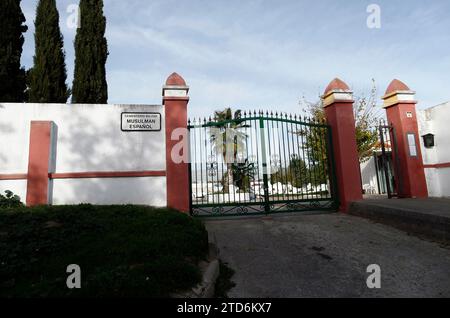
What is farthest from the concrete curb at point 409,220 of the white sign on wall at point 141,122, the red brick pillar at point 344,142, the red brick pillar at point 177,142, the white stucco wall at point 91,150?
the white sign on wall at point 141,122

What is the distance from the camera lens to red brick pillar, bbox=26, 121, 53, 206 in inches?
235

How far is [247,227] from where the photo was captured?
19.2 ft

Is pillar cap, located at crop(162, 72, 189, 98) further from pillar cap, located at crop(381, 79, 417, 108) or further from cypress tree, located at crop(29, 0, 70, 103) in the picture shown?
pillar cap, located at crop(381, 79, 417, 108)

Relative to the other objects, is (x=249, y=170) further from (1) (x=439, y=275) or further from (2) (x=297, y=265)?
(1) (x=439, y=275)

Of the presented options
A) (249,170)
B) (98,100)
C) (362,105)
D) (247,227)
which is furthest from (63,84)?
(362,105)

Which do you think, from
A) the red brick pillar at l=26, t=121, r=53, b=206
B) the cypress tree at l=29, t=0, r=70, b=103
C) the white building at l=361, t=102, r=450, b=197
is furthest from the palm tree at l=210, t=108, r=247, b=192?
the cypress tree at l=29, t=0, r=70, b=103

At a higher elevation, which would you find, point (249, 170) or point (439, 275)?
point (249, 170)

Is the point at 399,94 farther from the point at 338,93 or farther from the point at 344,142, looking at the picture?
the point at 344,142

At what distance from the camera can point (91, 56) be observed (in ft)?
35.5

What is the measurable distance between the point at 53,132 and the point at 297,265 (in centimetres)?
606

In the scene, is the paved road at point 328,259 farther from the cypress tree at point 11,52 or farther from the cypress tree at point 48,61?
the cypress tree at point 11,52

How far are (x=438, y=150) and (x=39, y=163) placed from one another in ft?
35.2

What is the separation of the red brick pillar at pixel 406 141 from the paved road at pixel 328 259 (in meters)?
2.76

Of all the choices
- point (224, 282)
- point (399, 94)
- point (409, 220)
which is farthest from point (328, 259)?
point (399, 94)
